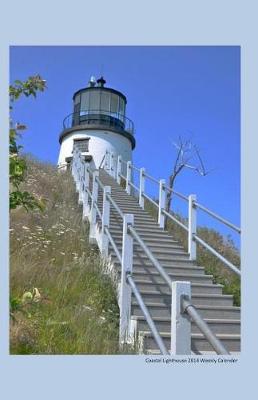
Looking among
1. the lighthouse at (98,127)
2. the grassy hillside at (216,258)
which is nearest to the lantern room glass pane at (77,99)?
the lighthouse at (98,127)

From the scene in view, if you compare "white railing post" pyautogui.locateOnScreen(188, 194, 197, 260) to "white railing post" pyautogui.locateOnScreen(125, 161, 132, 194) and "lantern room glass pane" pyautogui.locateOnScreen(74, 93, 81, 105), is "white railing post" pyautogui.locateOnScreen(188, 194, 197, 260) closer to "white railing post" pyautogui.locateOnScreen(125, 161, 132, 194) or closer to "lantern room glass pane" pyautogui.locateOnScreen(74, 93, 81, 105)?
"white railing post" pyautogui.locateOnScreen(125, 161, 132, 194)

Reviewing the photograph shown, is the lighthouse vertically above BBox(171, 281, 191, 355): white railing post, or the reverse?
the lighthouse

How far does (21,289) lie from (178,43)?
8.39 ft

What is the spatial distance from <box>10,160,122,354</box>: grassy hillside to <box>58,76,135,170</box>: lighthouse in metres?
7.82

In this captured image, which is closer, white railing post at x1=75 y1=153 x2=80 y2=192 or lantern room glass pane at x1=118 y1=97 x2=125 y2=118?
white railing post at x1=75 y1=153 x2=80 y2=192

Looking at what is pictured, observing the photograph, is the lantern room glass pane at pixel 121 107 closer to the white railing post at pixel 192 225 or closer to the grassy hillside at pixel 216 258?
the grassy hillside at pixel 216 258

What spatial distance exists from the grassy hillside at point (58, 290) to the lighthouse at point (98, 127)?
25.7 ft

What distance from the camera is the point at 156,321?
458 centimetres

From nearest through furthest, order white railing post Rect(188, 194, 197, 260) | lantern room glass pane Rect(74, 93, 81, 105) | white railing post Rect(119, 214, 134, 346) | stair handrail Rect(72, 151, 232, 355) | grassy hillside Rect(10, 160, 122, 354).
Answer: stair handrail Rect(72, 151, 232, 355) < grassy hillside Rect(10, 160, 122, 354) < white railing post Rect(119, 214, 134, 346) < white railing post Rect(188, 194, 197, 260) < lantern room glass pane Rect(74, 93, 81, 105)

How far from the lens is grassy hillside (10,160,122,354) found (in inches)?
150

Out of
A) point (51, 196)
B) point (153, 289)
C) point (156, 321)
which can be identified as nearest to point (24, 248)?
point (153, 289)

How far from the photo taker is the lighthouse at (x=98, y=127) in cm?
1602

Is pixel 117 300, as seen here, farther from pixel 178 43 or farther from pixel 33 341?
pixel 178 43

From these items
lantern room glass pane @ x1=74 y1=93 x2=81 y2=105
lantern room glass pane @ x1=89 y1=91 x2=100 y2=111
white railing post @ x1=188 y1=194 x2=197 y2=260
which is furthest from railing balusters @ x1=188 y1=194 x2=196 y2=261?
lantern room glass pane @ x1=74 y1=93 x2=81 y2=105
